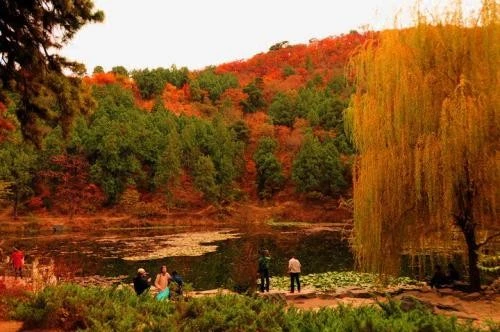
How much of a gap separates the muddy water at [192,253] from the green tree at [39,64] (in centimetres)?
1002

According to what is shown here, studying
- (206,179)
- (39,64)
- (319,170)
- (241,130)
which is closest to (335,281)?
(39,64)

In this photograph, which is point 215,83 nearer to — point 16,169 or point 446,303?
point 16,169

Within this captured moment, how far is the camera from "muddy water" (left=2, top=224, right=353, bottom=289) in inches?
946

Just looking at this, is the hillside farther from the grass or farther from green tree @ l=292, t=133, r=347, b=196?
the grass

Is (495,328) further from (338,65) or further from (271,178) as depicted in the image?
(338,65)

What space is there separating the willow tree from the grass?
6906 mm

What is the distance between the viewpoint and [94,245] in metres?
36.5

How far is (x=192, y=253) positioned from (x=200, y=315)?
75.6 ft

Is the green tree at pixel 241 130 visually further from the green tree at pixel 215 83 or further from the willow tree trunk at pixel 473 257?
the willow tree trunk at pixel 473 257

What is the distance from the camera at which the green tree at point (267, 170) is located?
6906 cm

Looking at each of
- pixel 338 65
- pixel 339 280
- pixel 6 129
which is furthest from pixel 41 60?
pixel 338 65

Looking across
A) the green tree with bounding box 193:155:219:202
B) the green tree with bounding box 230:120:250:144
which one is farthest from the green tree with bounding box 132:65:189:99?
the green tree with bounding box 193:155:219:202

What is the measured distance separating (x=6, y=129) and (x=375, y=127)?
34.9ft

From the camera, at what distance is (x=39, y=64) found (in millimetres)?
8133
